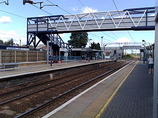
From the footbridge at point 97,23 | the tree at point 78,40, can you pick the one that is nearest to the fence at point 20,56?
the footbridge at point 97,23

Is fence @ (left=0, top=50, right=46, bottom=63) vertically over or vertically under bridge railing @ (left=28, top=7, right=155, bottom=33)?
under

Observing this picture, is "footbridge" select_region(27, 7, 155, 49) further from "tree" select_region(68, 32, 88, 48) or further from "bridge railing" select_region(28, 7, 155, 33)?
"tree" select_region(68, 32, 88, 48)

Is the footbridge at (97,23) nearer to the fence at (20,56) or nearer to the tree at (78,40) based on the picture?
the fence at (20,56)

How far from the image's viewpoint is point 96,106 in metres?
6.77

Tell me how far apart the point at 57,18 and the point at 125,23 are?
45.4ft

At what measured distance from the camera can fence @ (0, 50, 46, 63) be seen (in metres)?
21.4

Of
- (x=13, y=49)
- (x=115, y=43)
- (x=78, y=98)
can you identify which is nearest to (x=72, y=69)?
(x=13, y=49)

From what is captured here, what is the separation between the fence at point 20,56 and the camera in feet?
70.3

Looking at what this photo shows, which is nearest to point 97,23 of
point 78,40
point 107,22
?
point 107,22

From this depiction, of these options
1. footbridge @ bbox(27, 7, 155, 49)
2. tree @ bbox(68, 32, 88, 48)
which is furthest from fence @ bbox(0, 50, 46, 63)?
tree @ bbox(68, 32, 88, 48)

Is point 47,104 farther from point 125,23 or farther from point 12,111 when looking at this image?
point 125,23

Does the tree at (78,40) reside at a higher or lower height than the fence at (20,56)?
higher

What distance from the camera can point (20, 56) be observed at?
960 inches

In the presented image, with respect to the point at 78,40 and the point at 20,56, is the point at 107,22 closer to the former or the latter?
the point at 20,56
